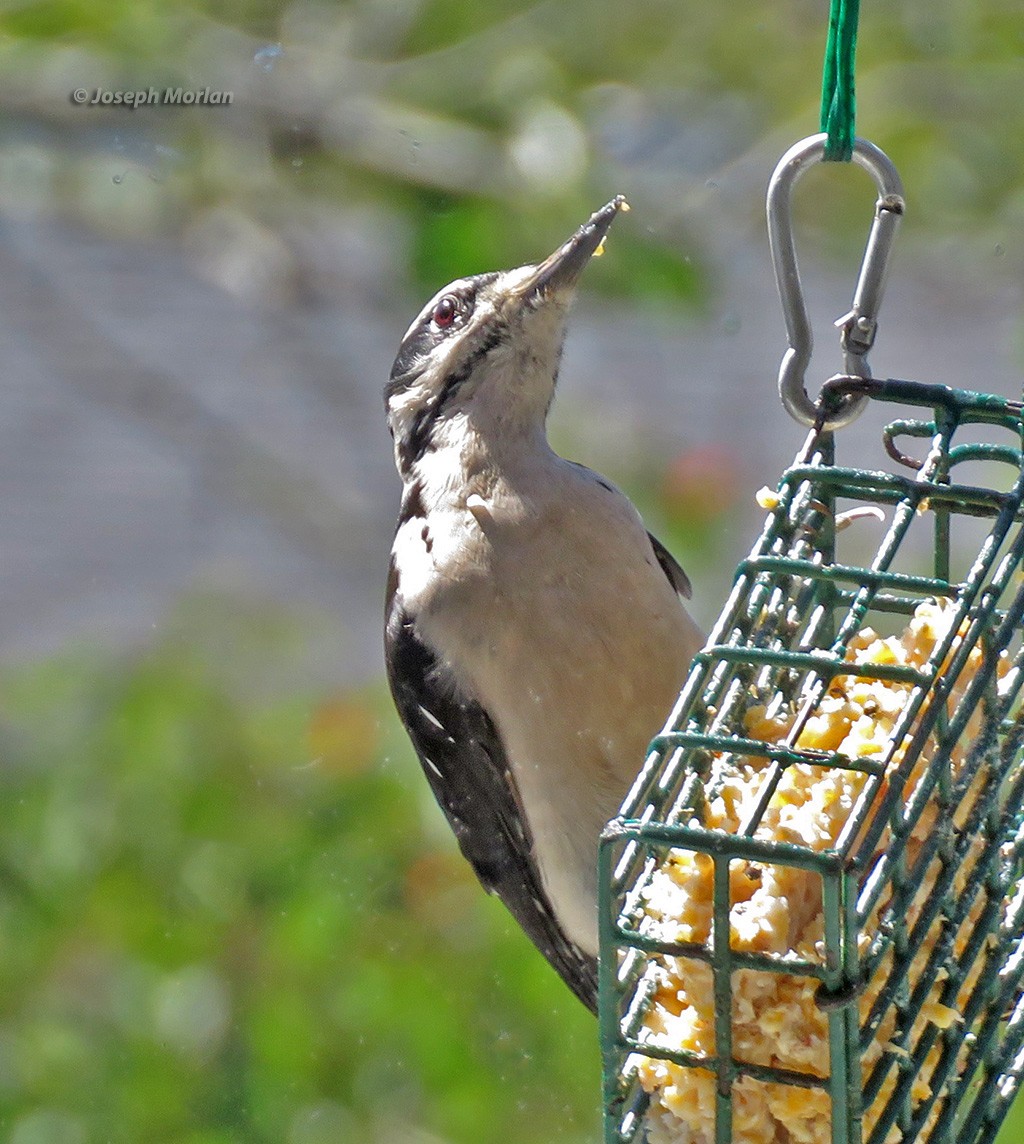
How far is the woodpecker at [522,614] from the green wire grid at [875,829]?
69cm

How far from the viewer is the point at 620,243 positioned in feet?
15.1

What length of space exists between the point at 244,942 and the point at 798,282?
9.47 feet

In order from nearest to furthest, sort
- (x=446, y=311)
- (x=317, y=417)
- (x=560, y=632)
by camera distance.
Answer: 1. (x=560, y=632)
2. (x=446, y=311)
3. (x=317, y=417)

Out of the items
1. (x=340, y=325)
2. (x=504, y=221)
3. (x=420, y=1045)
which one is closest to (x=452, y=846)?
(x=420, y=1045)

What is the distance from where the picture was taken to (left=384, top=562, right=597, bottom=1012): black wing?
3014 millimetres

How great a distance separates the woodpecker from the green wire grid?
685mm

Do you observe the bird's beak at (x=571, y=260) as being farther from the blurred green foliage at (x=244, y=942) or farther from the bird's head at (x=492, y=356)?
the blurred green foliage at (x=244, y=942)

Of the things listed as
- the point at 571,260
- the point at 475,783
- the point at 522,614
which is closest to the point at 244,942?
the point at 475,783

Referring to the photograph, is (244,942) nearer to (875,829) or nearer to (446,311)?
(446,311)

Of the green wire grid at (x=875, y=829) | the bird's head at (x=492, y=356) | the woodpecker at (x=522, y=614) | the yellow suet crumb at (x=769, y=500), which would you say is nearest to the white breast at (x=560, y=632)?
the woodpecker at (x=522, y=614)

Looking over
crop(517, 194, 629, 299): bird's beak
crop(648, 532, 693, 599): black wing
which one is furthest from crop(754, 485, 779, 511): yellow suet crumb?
crop(648, 532, 693, 599): black wing

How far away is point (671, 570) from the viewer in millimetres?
3279

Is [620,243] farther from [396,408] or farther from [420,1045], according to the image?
[420,1045]

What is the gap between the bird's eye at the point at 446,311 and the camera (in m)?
3.16
